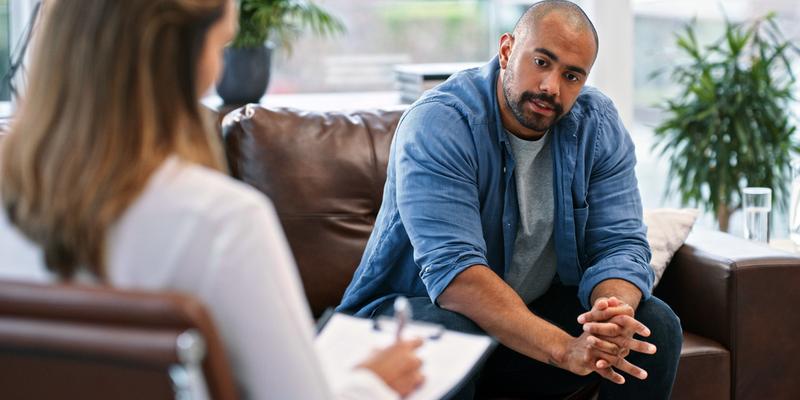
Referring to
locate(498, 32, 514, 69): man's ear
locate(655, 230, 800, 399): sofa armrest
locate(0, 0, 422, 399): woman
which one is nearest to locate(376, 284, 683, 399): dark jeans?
locate(655, 230, 800, 399): sofa armrest

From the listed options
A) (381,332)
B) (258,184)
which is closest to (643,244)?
(258,184)

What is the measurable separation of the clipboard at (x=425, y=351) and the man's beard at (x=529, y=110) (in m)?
1.02

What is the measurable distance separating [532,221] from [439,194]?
266 millimetres

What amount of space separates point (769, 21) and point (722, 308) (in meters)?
1.88

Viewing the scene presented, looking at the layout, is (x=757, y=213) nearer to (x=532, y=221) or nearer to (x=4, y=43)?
(x=532, y=221)

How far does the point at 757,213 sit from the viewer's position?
9.17ft

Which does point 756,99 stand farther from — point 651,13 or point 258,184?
point 258,184

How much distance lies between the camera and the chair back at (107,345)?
874 millimetres

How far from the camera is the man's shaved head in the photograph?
2.21 meters

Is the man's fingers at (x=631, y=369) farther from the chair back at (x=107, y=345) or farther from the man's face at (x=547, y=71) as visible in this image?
the chair back at (x=107, y=345)

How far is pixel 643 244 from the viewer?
7.52ft

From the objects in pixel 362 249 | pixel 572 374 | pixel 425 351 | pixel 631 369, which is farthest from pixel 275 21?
pixel 425 351

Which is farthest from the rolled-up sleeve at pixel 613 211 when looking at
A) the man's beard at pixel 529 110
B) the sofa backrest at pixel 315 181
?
the sofa backrest at pixel 315 181

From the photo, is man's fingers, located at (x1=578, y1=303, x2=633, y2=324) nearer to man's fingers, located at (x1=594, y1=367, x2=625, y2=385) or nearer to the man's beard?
man's fingers, located at (x1=594, y1=367, x2=625, y2=385)
